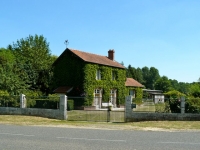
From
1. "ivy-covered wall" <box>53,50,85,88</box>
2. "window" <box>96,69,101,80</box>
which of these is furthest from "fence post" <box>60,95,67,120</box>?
"window" <box>96,69,101,80</box>

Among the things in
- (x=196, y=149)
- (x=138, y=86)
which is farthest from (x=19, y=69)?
(x=196, y=149)

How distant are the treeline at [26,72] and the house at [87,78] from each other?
3011 millimetres

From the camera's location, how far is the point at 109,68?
37250 millimetres

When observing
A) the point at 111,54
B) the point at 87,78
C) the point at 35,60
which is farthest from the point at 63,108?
the point at 35,60

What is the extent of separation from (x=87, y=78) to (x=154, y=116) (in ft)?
53.1

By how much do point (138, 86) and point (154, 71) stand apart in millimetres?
104116

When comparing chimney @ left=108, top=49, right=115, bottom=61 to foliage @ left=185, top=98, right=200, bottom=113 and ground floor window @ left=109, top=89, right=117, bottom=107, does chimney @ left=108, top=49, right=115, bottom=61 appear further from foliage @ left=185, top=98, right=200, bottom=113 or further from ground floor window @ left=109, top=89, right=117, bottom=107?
foliage @ left=185, top=98, right=200, bottom=113

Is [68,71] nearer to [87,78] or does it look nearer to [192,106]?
[87,78]

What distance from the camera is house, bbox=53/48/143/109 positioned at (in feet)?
109

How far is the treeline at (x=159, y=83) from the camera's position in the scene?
22047 millimetres

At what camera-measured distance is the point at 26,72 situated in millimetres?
37281

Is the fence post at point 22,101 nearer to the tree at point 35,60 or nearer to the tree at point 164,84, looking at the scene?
the tree at point 35,60

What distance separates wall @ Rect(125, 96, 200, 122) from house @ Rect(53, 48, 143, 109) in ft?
43.4

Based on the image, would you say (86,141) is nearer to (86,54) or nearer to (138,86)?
(86,54)
